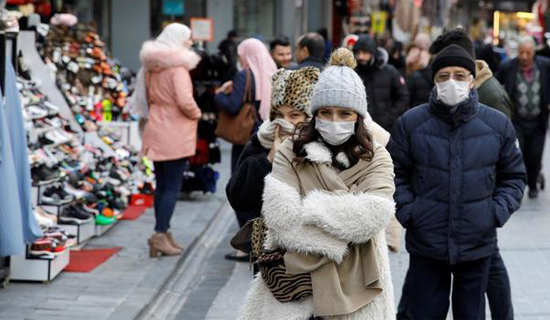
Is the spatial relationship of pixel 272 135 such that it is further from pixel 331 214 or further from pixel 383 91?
pixel 383 91

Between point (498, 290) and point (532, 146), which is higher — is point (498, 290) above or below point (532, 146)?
above

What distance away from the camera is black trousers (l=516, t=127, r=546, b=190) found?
13164 mm

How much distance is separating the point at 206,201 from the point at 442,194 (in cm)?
→ 740

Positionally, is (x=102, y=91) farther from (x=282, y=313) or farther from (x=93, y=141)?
(x=282, y=313)

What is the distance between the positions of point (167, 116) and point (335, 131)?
5.06m

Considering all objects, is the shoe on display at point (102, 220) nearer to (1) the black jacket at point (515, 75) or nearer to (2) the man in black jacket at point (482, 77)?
(2) the man in black jacket at point (482, 77)

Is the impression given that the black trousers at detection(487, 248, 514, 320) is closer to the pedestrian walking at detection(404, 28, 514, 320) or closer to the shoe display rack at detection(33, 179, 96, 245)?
the pedestrian walking at detection(404, 28, 514, 320)

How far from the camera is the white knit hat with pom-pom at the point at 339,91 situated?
479 cm

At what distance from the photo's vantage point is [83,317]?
24.8 ft

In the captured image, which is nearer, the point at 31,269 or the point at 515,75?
the point at 31,269

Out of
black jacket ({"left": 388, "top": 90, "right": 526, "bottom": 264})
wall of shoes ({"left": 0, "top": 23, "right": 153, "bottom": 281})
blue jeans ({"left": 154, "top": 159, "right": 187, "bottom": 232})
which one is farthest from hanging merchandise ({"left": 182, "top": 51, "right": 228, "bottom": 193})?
black jacket ({"left": 388, "top": 90, "right": 526, "bottom": 264})

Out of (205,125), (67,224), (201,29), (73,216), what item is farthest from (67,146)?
(201,29)

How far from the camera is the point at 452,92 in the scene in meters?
5.95

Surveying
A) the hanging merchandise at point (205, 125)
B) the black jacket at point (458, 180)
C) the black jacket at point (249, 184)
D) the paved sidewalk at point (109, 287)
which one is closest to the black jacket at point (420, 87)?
the hanging merchandise at point (205, 125)
